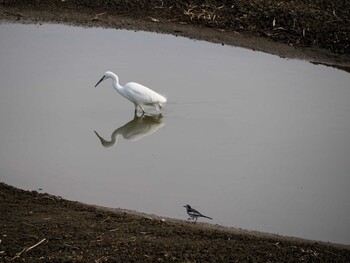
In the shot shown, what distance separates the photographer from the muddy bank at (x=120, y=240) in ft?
26.5

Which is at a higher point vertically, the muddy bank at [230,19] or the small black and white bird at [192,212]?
the muddy bank at [230,19]

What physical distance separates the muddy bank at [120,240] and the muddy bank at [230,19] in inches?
286

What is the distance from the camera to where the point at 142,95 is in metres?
13.0

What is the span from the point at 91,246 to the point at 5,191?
2.08m

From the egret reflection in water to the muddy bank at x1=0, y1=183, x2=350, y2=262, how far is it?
2644 mm

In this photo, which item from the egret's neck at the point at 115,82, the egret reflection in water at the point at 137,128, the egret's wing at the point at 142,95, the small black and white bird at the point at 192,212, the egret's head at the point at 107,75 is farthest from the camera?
the egret's head at the point at 107,75

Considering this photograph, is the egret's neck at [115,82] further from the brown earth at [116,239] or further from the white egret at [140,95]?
the brown earth at [116,239]

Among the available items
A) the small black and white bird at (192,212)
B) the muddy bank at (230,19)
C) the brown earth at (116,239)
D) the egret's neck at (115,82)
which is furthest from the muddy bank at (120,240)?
the muddy bank at (230,19)

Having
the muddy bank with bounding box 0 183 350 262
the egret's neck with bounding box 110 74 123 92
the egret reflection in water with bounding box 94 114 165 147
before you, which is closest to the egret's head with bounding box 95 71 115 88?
the egret's neck with bounding box 110 74 123 92

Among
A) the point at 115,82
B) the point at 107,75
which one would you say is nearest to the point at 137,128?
the point at 115,82

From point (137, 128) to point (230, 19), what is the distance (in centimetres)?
469

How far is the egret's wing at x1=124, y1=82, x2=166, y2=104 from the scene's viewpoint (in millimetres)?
12953

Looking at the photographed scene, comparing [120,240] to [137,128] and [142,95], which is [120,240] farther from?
[142,95]

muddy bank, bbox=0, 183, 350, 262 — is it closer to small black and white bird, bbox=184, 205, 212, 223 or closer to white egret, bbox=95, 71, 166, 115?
small black and white bird, bbox=184, 205, 212, 223
